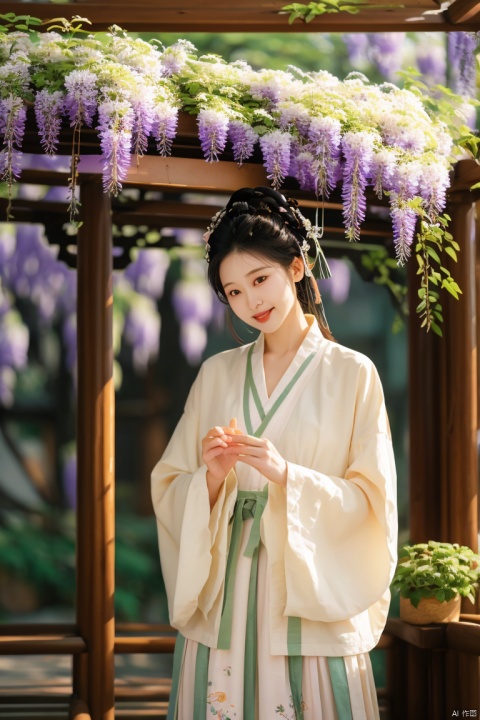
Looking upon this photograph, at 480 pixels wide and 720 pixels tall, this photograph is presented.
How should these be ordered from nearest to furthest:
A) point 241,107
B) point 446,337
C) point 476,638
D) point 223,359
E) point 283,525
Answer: point 283,525, point 223,359, point 241,107, point 476,638, point 446,337

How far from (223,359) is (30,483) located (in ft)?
7.21

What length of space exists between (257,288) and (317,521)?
710mm

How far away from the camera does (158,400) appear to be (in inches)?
206

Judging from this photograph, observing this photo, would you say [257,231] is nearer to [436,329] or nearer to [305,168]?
[305,168]

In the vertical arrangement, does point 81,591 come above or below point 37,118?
below

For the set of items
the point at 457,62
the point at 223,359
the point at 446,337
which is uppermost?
the point at 457,62

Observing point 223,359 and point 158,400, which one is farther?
point 158,400

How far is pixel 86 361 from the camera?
4.02 m

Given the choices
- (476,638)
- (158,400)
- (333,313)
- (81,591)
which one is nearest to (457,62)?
(333,313)

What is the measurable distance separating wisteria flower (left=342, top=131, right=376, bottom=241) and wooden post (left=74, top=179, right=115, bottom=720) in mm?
941

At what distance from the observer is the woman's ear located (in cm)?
320

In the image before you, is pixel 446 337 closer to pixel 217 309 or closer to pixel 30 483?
pixel 217 309

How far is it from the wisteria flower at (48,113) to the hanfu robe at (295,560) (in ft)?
3.87

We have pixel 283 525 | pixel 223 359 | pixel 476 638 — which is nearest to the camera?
pixel 283 525
